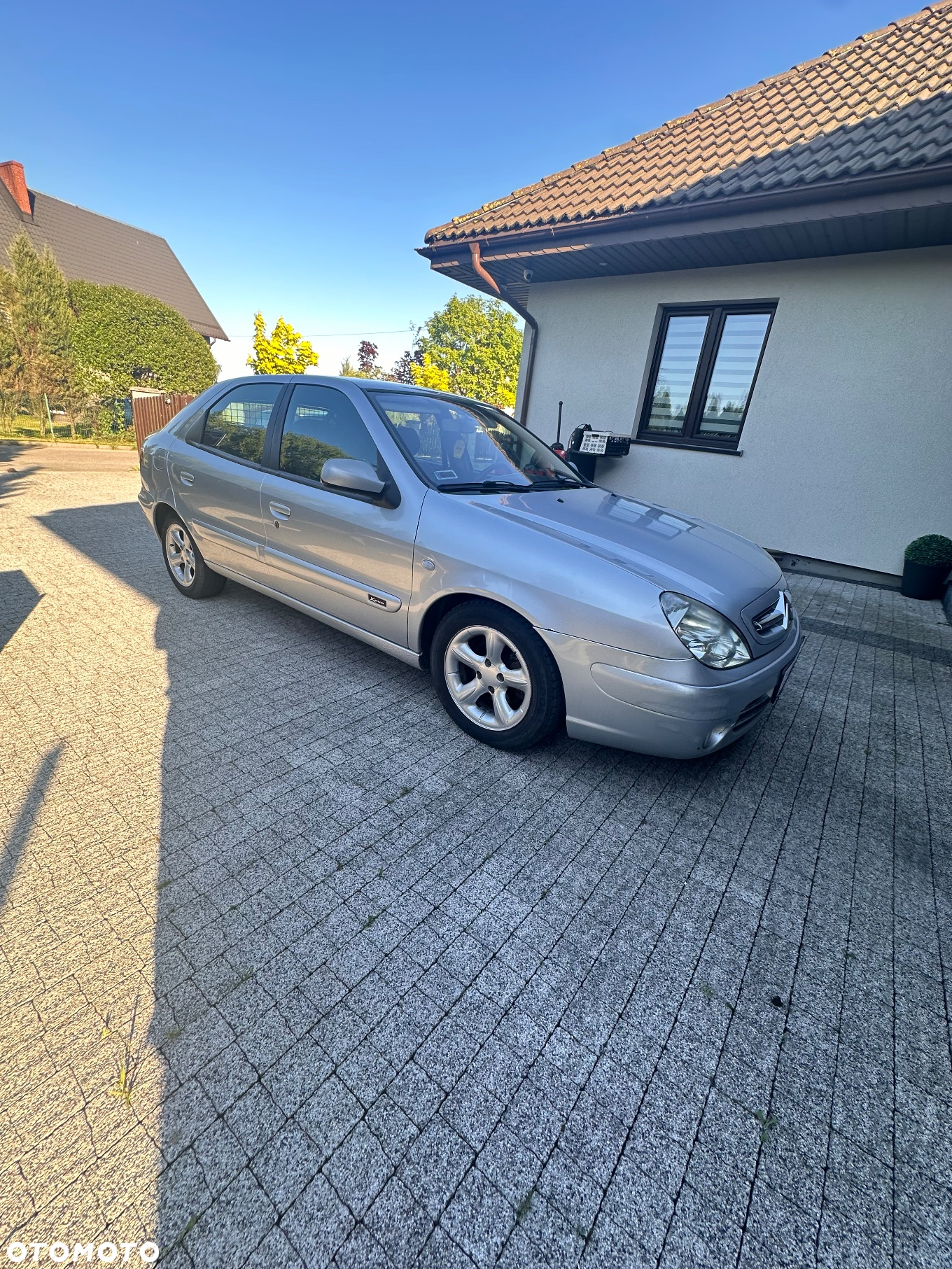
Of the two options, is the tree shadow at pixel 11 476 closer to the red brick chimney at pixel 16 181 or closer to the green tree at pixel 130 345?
the green tree at pixel 130 345

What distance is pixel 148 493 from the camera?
425 centimetres

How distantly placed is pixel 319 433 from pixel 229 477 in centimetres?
80

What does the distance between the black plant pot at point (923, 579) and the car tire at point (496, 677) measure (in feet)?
17.7

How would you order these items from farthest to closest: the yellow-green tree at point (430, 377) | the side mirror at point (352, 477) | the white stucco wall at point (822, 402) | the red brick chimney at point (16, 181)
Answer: the yellow-green tree at point (430, 377), the red brick chimney at point (16, 181), the white stucco wall at point (822, 402), the side mirror at point (352, 477)

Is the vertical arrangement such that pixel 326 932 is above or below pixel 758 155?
below

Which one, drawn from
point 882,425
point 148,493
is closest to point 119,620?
point 148,493

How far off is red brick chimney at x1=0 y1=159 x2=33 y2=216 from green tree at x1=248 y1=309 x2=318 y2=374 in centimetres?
968

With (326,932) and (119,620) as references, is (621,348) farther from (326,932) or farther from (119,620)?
(326,932)

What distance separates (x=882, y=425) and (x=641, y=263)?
3.31 meters

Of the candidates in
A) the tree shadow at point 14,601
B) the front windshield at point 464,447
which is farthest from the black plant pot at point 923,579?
the tree shadow at point 14,601

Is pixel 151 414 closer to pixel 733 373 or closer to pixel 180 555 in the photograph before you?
pixel 180 555

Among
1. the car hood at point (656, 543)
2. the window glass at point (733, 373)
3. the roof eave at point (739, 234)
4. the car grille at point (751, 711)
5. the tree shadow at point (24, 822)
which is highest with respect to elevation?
the roof eave at point (739, 234)

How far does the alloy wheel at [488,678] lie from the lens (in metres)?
2.48

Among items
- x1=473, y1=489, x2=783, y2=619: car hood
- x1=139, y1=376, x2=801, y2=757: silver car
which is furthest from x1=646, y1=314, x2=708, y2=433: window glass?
x1=473, y1=489, x2=783, y2=619: car hood
